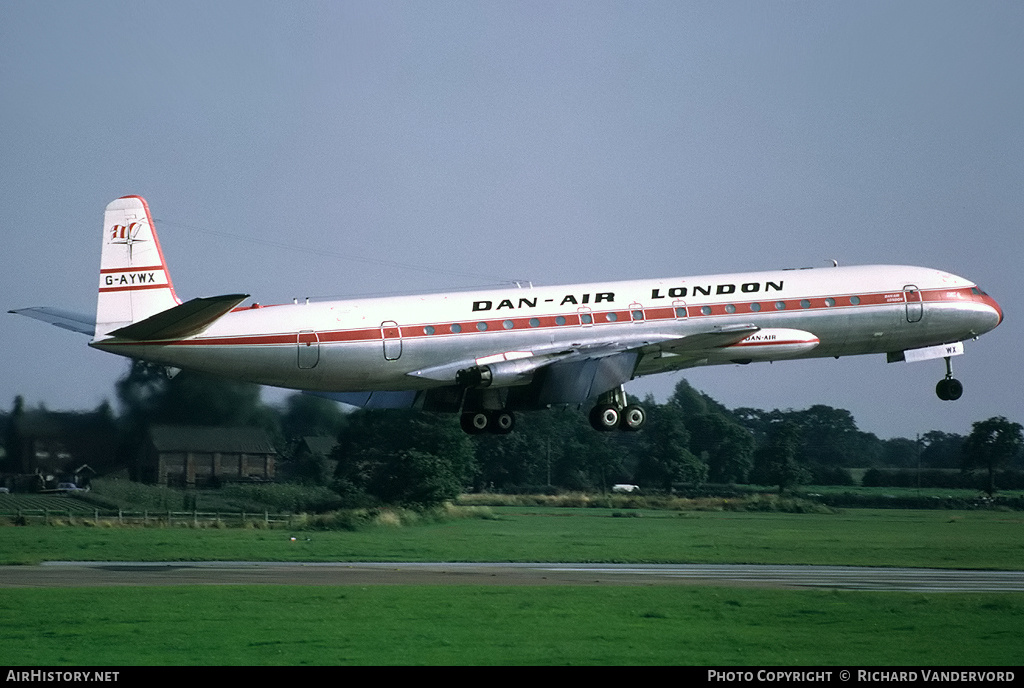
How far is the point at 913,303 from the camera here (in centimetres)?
5878

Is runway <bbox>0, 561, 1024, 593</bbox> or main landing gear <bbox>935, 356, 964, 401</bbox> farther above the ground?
main landing gear <bbox>935, 356, 964, 401</bbox>

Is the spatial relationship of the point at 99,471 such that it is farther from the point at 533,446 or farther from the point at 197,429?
the point at 533,446

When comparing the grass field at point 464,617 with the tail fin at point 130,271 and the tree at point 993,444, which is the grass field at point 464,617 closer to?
the tail fin at point 130,271

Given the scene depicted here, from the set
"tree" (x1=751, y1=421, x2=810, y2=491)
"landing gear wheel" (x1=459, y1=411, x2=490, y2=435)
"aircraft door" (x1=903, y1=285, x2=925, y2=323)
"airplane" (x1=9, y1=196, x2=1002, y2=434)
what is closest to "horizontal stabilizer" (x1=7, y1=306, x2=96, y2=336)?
"airplane" (x1=9, y1=196, x2=1002, y2=434)

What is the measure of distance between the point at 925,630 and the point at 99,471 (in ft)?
135

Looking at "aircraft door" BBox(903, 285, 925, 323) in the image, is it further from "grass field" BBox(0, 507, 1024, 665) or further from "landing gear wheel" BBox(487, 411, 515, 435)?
"landing gear wheel" BBox(487, 411, 515, 435)

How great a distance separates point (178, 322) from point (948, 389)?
34360 millimetres

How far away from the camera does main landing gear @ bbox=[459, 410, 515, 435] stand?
190ft

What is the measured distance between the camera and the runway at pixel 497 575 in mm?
55281

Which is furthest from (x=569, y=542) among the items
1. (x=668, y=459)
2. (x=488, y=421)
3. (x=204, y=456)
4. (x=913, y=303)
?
(x=668, y=459)

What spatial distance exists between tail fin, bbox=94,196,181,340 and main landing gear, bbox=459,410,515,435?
1311cm

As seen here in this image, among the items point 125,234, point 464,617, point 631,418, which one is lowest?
point 464,617

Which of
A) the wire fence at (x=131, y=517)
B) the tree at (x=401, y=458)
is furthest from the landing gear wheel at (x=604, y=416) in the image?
the wire fence at (x=131, y=517)

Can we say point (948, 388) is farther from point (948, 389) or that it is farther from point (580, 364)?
point (580, 364)
